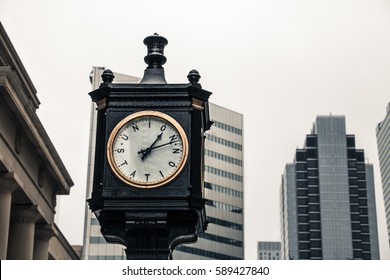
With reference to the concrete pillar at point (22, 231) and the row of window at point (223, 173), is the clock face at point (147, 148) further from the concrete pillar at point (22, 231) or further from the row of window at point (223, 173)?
the row of window at point (223, 173)

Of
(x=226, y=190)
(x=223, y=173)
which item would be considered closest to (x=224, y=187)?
(x=226, y=190)

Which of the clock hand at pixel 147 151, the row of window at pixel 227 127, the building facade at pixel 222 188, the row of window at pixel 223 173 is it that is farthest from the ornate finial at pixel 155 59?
the row of window at pixel 227 127

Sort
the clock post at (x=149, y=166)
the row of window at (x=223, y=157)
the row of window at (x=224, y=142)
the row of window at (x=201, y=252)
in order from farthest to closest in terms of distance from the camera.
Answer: the row of window at (x=224, y=142)
the row of window at (x=223, y=157)
the row of window at (x=201, y=252)
the clock post at (x=149, y=166)

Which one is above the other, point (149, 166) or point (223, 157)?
point (223, 157)

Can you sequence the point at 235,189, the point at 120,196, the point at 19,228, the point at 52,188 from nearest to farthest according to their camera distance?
the point at 120,196
the point at 19,228
the point at 52,188
the point at 235,189

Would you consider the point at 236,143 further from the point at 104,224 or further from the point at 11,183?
the point at 104,224

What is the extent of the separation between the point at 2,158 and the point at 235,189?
106982 millimetres

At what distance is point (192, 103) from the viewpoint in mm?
6828

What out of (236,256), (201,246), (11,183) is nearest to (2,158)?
(11,183)

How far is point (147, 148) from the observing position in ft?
22.2

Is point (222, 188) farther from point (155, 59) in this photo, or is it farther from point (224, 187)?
point (155, 59)

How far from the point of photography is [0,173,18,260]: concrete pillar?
3299 centimetres

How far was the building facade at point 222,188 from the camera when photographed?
129625mm

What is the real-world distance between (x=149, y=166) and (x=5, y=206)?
2805cm
